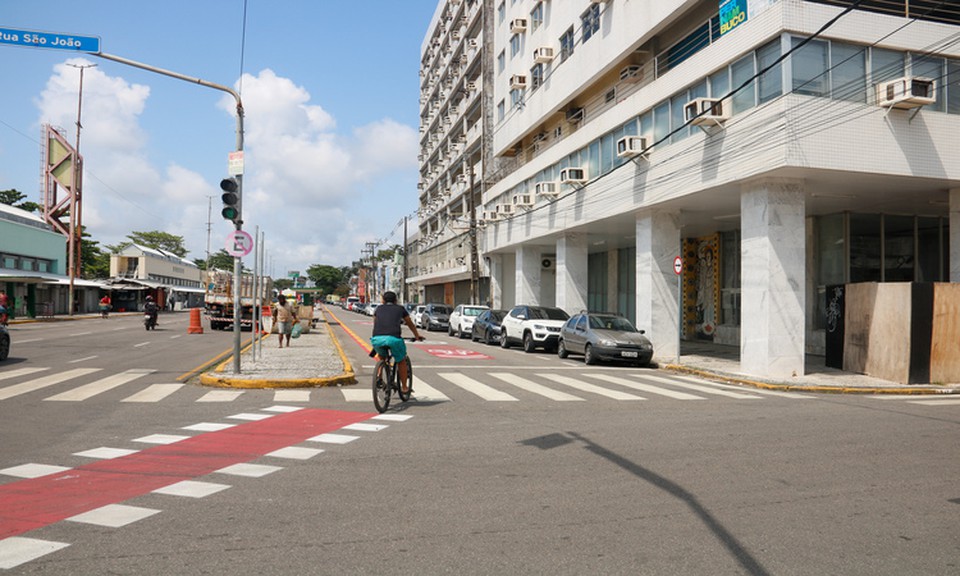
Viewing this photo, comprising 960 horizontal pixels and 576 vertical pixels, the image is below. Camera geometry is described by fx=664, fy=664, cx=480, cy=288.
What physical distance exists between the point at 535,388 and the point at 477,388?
1157 millimetres

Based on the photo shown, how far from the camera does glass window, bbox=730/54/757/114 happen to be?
54.0 feet

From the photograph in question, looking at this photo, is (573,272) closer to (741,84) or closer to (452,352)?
(452,352)

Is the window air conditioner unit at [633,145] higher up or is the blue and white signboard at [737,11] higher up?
the blue and white signboard at [737,11]

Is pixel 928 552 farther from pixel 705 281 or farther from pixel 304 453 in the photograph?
pixel 705 281

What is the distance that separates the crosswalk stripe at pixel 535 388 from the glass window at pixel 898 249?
13746 mm

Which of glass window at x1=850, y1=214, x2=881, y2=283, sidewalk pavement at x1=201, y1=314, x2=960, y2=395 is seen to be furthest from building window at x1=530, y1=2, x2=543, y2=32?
sidewalk pavement at x1=201, y1=314, x2=960, y2=395

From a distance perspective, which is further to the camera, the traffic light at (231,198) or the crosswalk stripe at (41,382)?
the traffic light at (231,198)

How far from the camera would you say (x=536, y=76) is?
33156 millimetres

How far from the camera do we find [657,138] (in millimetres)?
20953

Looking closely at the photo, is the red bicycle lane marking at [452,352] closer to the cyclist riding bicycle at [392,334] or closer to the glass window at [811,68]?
the cyclist riding bicycle at [392,334]

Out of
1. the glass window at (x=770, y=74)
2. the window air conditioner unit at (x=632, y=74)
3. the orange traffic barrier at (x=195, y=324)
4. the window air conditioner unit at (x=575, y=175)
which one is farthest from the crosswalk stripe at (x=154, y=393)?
the orange traffic barrier at (x=195, y=324)

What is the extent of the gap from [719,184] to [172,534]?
631 inches

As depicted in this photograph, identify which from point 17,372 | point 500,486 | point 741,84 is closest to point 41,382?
point 17,372

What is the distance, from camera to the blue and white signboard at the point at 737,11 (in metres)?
16.2
